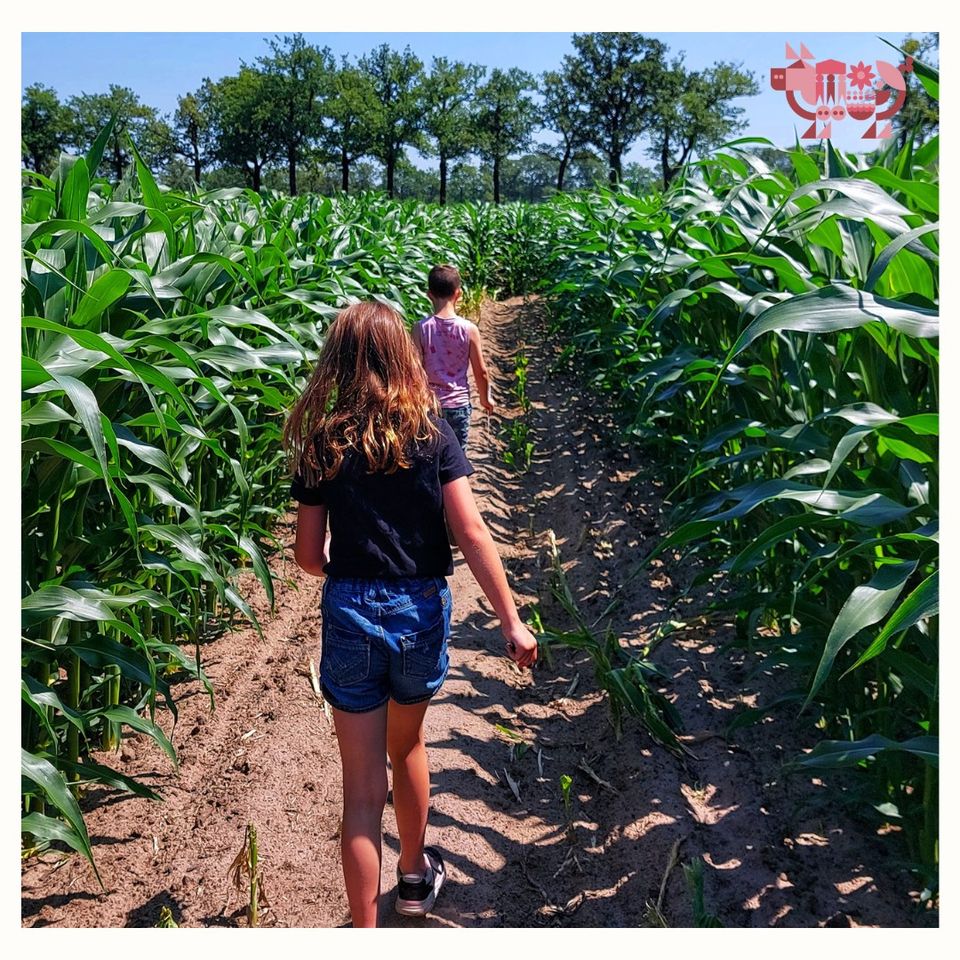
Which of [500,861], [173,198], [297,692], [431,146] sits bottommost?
[500,861]

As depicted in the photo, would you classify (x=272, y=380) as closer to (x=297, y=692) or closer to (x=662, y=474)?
(x=297, y=692)

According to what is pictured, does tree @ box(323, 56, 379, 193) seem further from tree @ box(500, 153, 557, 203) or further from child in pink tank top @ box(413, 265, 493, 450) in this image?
tree @ box(500, 153, 557, 203)

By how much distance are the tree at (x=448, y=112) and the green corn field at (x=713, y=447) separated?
43.4 metres

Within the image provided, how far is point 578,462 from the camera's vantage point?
19.3 feet

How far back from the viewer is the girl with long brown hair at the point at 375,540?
180 cm

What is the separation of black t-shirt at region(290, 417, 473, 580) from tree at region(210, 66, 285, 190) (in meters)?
45.3

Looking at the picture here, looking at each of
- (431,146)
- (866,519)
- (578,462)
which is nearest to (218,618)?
(866,519)

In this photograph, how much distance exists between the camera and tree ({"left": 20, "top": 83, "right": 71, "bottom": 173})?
4734cm

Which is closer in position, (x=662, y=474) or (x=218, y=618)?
(x=218, y=618)

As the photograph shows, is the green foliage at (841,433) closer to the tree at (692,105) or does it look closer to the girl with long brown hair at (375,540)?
the girl with long brown hair at (375,540)

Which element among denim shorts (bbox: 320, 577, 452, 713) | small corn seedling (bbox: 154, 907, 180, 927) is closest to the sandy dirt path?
small corn seedling (bbox: 154, 907, 180, 927)

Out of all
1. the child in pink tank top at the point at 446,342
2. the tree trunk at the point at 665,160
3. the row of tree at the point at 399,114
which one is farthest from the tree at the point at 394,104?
the child in pink tank top at the point at 446,342

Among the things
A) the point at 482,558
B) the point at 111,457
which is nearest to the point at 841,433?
the point at 482,558

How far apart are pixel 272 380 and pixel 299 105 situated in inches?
1807
